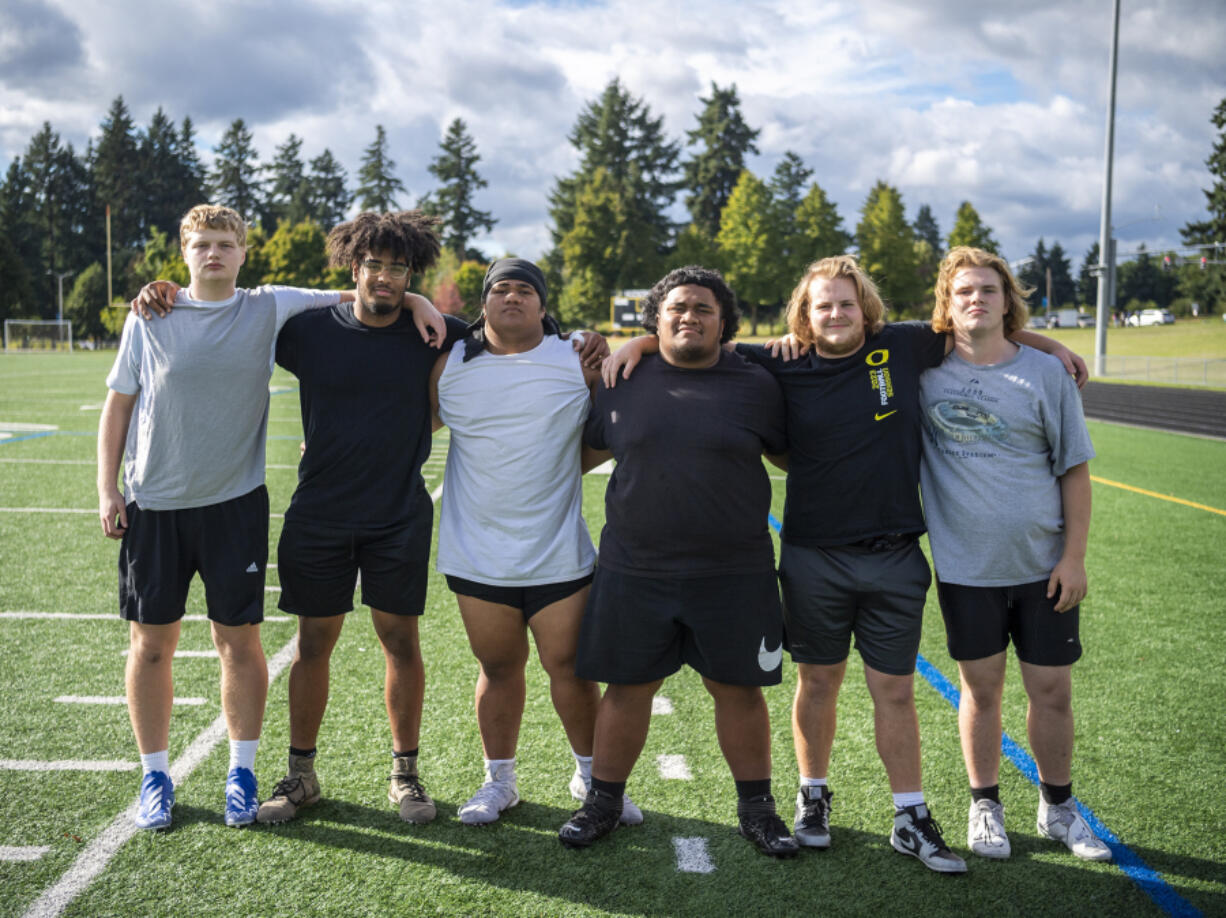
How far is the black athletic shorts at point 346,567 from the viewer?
10.9 feet

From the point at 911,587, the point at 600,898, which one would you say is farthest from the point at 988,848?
the point at 600,898

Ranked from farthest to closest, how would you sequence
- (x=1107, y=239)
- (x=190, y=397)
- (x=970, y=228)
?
1. (x=970, y=228)
2. (x=1107, y=239)
3. (x=190, y=397)

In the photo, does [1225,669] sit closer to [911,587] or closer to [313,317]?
[911,587]

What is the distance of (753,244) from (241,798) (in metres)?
57.2

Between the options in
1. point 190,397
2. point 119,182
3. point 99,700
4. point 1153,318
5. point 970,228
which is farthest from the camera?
point 119,182

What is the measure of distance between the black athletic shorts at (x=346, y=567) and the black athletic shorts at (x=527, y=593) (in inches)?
7.8

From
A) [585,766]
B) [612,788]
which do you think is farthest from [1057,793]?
[585,766]

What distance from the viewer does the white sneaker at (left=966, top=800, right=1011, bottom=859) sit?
3.05m

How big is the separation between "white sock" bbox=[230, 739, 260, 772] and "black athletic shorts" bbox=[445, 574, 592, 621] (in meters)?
0.92

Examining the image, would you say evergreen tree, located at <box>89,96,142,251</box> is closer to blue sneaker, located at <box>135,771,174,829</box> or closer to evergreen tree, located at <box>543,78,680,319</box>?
evergreen tree, located at <box>543,78,680,319</box>

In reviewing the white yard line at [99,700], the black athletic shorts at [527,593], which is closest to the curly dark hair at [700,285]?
the black athletic shorts at [527,593]

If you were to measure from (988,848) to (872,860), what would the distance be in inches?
14.8

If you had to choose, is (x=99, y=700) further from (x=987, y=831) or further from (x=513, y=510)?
(x=987, y=831)

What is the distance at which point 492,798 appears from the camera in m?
3.29
